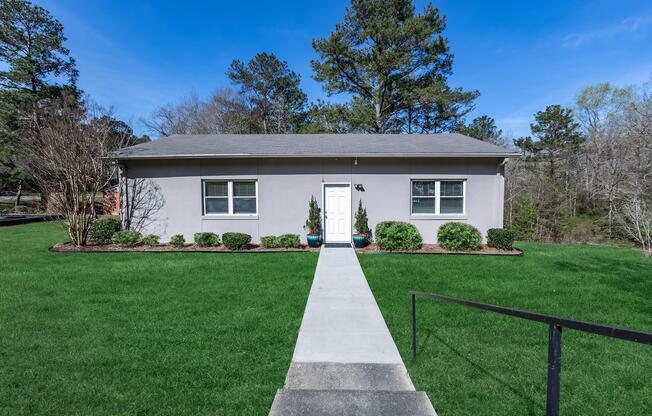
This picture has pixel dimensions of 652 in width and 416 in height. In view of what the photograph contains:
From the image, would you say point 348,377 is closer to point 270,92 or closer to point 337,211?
point 337,211

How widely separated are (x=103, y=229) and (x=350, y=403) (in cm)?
1128

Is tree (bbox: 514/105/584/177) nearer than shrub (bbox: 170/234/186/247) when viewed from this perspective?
No

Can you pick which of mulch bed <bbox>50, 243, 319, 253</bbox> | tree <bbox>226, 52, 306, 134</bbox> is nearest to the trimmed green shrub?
mulch bed <bbox>50, 243, 319, 253</bbox>

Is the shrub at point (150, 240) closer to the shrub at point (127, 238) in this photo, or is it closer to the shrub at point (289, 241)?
the shrub at point (127, 238)

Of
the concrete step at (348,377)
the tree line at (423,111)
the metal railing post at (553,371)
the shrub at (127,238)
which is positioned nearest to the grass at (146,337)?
the concrete step at (348,377)

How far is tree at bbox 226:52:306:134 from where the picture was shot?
2644cm

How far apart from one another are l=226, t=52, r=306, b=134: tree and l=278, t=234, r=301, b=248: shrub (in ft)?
61.9

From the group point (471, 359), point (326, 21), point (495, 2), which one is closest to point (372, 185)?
point (471, 359)

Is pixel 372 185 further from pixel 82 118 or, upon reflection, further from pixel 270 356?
pixel 82 118

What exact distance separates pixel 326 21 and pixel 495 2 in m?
9.85

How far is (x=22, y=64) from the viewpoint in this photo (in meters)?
20.9

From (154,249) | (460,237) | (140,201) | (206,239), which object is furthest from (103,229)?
(460,237)

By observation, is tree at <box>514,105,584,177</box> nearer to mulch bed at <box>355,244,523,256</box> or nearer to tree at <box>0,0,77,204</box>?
mulch bed at <box>355,244,523,256</box>

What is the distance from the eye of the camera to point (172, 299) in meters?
5.54
